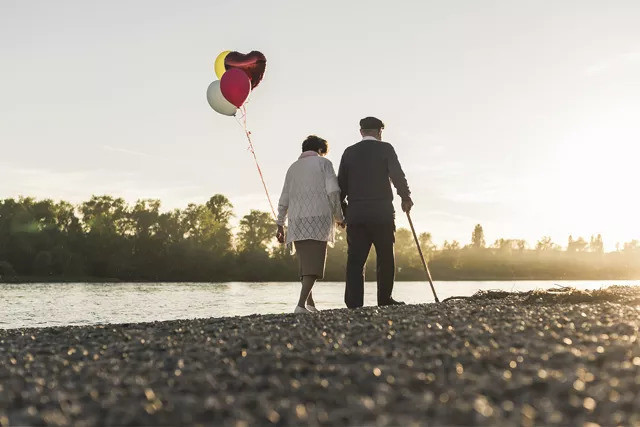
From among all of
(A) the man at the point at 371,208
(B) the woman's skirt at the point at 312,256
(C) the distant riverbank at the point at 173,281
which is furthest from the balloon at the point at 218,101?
(C) the distant riverbank at the point at 173,281

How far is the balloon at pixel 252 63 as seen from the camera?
44.4ft

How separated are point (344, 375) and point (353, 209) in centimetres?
625

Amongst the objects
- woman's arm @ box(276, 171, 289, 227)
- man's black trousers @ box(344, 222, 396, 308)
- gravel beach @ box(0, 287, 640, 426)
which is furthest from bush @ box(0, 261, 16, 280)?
gravel beach @ box(0, 287, 640, 426)

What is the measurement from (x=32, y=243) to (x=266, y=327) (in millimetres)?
81077

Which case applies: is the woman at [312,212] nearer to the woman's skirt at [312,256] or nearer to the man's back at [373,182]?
the woman's skirt at [312,256]

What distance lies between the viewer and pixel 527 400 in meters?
3.16

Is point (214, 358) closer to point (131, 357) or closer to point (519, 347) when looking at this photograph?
point (131, 357)

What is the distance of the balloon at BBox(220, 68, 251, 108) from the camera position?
12938 millimetres

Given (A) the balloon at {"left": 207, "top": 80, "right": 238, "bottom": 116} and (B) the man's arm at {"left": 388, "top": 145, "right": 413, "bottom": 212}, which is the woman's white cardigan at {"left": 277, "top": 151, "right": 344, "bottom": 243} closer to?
(B) the man's arm at {"left": 388, "top": 145, "right": 413, "bottom": 212}

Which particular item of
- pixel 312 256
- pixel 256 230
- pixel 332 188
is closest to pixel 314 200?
pixel 332 188

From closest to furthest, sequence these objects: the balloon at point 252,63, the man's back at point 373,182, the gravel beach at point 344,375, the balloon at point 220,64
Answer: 1. the gravel beach at point 344,375
2. the man's back at point 373,182
3. the balloon at point 252,63
4. the balloon at point 220,64

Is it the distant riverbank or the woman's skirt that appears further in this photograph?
the distant riverbank

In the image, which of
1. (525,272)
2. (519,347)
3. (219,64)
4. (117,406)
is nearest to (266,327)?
(519,347)

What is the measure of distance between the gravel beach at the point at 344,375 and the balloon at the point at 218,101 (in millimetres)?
7929
